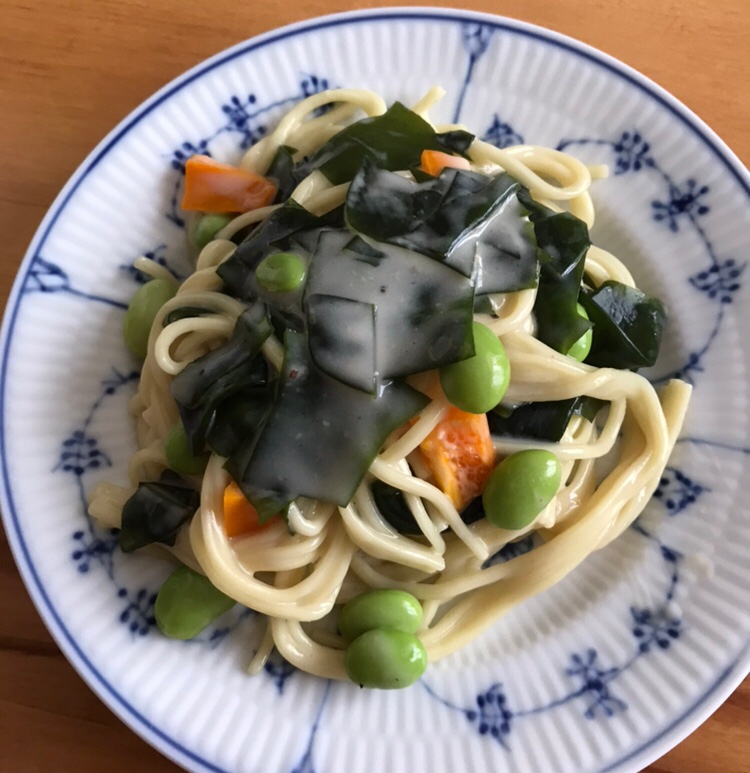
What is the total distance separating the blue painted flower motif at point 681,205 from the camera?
252 cm

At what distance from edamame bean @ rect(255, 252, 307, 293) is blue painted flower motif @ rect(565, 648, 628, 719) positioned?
148cm

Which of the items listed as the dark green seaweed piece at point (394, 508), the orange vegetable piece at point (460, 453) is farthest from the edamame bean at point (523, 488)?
the dark green seaweed piece at point (394, 508)

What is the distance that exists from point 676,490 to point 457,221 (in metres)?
1.18

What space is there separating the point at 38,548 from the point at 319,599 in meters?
0.93

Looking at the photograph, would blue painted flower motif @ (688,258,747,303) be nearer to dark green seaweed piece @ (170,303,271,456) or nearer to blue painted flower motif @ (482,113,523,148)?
blue painted flower motif @ (482,113,523,148)

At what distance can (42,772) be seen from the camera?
2389mm

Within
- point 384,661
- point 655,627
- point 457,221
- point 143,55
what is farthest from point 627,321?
point 143,55

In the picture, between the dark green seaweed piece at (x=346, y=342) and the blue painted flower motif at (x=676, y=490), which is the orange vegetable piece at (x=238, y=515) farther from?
the blue painted flower motif at (x=676, y=490)

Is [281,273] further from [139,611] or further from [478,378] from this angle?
[139,611]

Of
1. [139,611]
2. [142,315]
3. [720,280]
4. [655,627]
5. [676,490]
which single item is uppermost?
[720,280]

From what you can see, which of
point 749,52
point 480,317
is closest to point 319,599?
point 480,317

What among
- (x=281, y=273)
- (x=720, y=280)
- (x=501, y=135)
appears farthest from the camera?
(x=501, y=135)

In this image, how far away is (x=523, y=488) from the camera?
209 centimetres

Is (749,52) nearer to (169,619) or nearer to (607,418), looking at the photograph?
(607,418)
